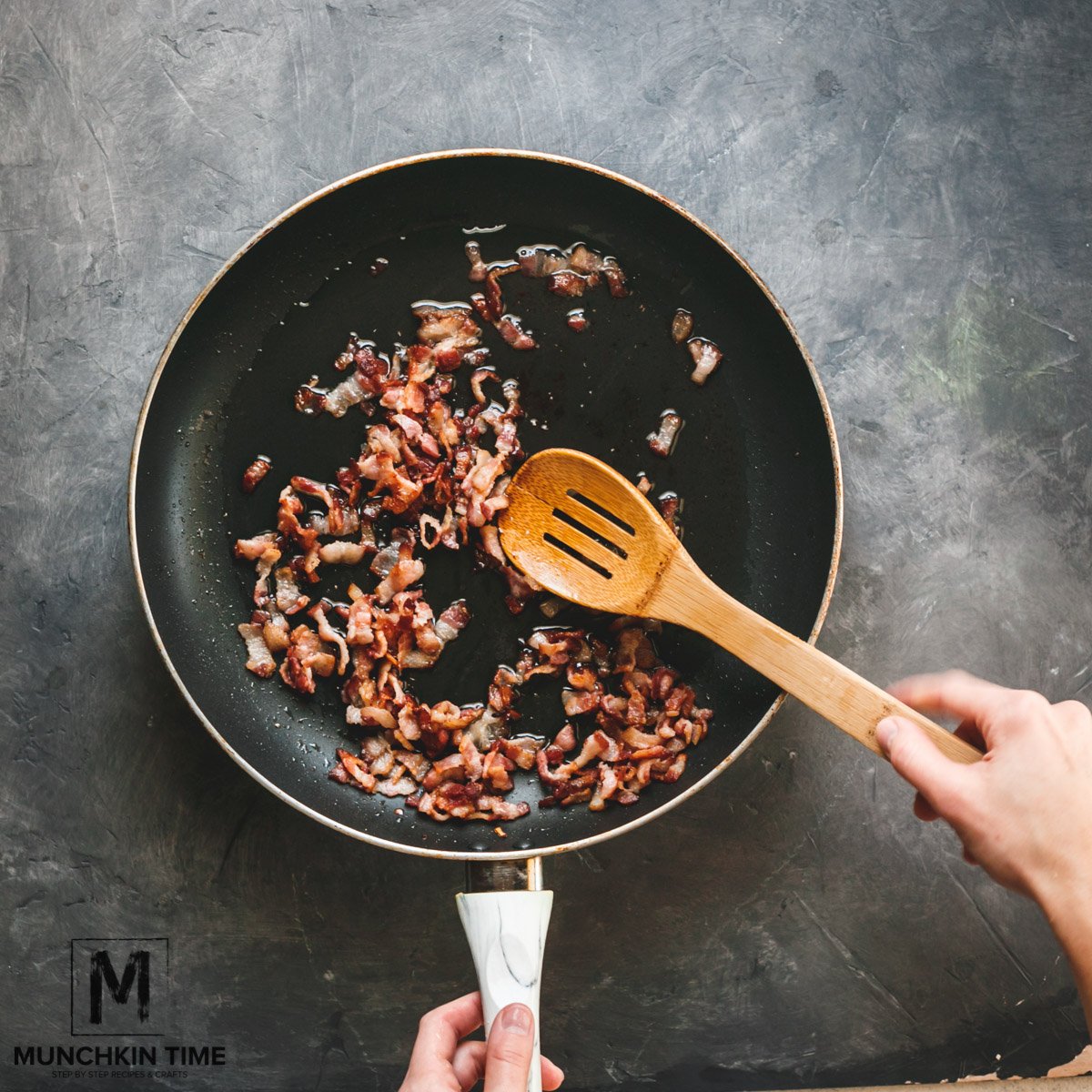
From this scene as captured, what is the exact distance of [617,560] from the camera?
42.8 inches

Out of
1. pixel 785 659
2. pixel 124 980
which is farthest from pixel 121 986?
pixel 785 659

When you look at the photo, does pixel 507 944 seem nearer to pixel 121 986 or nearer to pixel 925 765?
pixel 925 765

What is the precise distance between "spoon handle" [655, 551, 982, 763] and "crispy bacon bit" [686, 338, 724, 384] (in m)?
0.24

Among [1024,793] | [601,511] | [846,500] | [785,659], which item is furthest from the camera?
[846,500]

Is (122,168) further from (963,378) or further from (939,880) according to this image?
(939,880)

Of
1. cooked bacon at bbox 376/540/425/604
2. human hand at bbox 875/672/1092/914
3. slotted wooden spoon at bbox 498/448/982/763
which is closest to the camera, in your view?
human hand at bbox 875/672/1092/914

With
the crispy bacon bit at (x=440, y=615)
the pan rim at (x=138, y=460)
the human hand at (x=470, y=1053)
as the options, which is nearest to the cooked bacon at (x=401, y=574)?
the crispy bacon bit at (x=440, y=615)

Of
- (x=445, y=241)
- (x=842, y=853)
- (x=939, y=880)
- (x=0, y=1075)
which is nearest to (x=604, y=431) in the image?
(x=445, y=241)

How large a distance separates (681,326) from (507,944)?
745mm

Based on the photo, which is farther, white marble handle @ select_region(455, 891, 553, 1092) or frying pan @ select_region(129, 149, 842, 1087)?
frying pan @ select_region(129, 149, 842, 1087)

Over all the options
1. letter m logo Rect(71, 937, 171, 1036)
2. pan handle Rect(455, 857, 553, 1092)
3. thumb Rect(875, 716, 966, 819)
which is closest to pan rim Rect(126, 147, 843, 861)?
pan handle Rect(455, 857, 553, 1092)

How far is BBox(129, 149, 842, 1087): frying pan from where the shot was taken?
1.13 m

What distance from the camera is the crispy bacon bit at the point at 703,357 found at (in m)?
1.15

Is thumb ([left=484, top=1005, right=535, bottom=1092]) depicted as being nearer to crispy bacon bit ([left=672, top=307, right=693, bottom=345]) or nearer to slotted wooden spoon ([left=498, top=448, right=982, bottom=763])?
slotted wooden spoon ([left=498, top=448, right=982, bottom=763])
